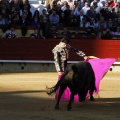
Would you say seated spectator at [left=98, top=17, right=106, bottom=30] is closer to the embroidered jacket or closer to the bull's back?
the embroidered jacket

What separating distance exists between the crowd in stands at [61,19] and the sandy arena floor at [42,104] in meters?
3.26

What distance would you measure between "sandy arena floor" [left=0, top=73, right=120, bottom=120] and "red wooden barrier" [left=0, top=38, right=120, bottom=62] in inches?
123

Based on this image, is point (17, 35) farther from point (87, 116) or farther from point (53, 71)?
point (87, 116)

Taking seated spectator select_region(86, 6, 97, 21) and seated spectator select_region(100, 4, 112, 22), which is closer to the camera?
seated spectator select_region(86, 6, 97, 21)

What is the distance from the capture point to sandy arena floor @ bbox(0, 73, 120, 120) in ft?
20.3

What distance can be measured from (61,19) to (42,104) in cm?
815

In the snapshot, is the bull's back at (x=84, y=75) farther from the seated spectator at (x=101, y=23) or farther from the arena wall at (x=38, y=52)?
the seated spectator at (x=101, y=23)

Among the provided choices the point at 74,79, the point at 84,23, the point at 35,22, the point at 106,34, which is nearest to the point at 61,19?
the point at 84,23

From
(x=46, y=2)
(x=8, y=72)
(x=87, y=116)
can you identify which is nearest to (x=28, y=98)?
(x=87, y=116)

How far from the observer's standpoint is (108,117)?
20.3 ft

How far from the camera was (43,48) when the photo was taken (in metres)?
15.3

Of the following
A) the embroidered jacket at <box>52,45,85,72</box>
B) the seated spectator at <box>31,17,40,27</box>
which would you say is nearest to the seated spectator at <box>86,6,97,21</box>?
the seated spectator at <box>31,17,40,27</box>

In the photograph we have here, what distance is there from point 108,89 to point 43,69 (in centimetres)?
494

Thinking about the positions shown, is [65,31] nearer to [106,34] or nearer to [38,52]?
[38,52]
